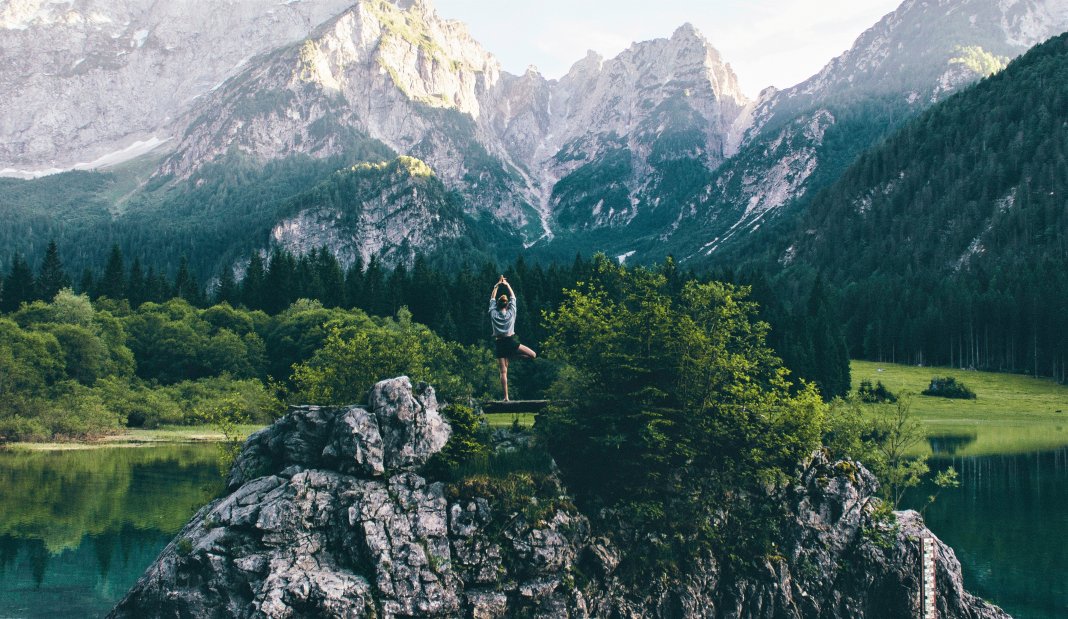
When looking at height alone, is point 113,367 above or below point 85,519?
above

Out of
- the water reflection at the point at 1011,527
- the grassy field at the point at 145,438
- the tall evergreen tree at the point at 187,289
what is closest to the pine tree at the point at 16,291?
the tall evergreen tree at the point at 187,289

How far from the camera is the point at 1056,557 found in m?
56.8

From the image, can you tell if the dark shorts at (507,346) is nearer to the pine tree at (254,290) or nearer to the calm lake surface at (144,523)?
the calm lake surface at (144,523)

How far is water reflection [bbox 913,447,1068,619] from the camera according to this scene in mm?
50344

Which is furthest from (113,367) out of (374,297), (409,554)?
(409,554)

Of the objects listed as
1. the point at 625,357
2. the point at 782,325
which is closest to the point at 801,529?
the point at 625,357

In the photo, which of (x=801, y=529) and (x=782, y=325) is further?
(x=782, y=325)

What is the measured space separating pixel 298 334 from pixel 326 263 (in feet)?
161

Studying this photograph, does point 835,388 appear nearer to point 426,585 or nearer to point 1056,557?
point 1056,557

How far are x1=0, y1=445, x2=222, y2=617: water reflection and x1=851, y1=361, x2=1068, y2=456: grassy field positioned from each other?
7907 cm

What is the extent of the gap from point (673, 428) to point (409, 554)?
1305 centimetres

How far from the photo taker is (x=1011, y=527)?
2537 inches

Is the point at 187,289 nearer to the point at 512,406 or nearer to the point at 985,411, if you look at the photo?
the point at 985,411

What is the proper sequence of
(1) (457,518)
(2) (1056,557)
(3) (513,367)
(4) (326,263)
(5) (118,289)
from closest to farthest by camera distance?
1. (1) (457,518)
2. (2) (1056,557)
3. (3) (513,367)
4. (5) (118,289)
5. (4) (326,263)
